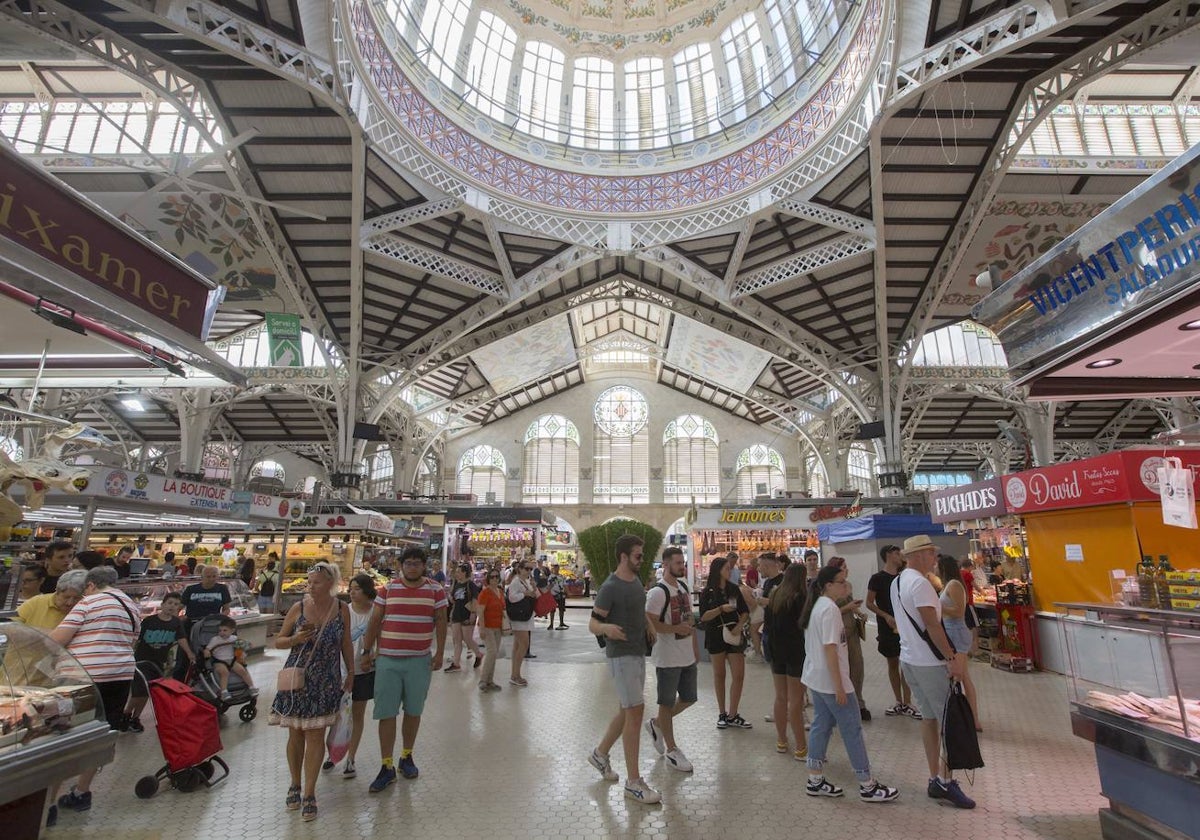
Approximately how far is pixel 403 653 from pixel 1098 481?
7.81m

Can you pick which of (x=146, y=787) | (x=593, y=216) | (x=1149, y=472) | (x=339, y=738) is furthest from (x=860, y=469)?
(x=146, y=787)

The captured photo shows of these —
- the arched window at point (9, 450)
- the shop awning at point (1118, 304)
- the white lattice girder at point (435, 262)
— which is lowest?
the arched window at point (9, 450)

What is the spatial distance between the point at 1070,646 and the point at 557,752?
11.7ft

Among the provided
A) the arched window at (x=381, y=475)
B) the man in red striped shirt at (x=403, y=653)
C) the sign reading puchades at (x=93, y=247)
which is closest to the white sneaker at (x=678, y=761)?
the man in red striped shirt at (x=403, y=653)

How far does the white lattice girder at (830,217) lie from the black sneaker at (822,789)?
12798mm

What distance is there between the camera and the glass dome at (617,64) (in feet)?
50.0

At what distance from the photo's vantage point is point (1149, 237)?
2.90 metres

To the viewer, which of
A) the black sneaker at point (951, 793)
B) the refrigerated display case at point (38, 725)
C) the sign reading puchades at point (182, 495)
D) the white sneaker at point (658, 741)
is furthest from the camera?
the sign reading puchades at point (182, 495)

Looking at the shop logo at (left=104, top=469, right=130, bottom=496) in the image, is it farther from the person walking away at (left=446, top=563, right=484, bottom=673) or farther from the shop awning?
the shop awning

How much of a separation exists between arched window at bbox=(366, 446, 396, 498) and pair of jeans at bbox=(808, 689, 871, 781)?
95.8 feet

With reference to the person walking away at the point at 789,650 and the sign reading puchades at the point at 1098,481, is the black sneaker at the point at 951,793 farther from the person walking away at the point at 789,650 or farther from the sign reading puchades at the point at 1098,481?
the sign reading puchades at the point at 1098,481

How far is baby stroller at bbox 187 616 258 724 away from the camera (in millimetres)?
4973

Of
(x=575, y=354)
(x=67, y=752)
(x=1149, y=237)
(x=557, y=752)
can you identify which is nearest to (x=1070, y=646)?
(x=1149, y=237)

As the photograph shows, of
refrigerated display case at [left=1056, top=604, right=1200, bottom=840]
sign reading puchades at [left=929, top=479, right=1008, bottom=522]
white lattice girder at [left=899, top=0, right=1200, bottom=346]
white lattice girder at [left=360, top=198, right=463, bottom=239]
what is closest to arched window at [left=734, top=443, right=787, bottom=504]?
white lattice girder at [left=899, top=0, right=1200, bottom=346]
